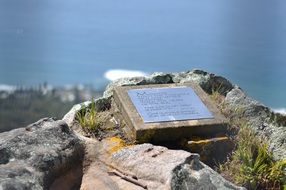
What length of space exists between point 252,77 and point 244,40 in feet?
169

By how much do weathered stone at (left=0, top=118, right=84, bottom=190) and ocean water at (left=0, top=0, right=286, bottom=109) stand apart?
234 feet

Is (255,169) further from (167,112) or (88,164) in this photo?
(88,164)

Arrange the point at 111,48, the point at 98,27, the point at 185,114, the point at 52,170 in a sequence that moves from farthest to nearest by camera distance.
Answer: the point at 98,27 → the point at 111,48 → the point at 185,114 → the point at 52,170

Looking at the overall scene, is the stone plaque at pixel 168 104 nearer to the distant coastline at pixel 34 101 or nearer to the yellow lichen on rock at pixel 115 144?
the yellow lichen on rock at pixel 115 144

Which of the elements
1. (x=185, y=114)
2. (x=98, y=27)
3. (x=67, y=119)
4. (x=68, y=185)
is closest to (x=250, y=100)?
(x=185, y=114)

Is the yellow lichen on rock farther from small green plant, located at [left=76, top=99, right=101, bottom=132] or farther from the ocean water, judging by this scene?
the ocean water

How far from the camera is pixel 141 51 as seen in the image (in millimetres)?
141125

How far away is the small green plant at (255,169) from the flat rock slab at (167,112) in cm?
55

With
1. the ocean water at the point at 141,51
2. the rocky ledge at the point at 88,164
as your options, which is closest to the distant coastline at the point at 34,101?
the ocean water at the point at 141,51

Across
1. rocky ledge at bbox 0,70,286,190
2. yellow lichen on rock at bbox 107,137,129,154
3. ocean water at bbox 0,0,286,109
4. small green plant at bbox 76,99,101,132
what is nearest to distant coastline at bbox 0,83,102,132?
ocean water at bbox 0,0,286,109

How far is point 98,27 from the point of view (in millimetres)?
183750

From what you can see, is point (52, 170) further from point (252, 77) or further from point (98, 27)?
point (98, 27)

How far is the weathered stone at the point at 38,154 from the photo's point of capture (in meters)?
5.26

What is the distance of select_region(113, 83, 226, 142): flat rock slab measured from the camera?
7.05 m
